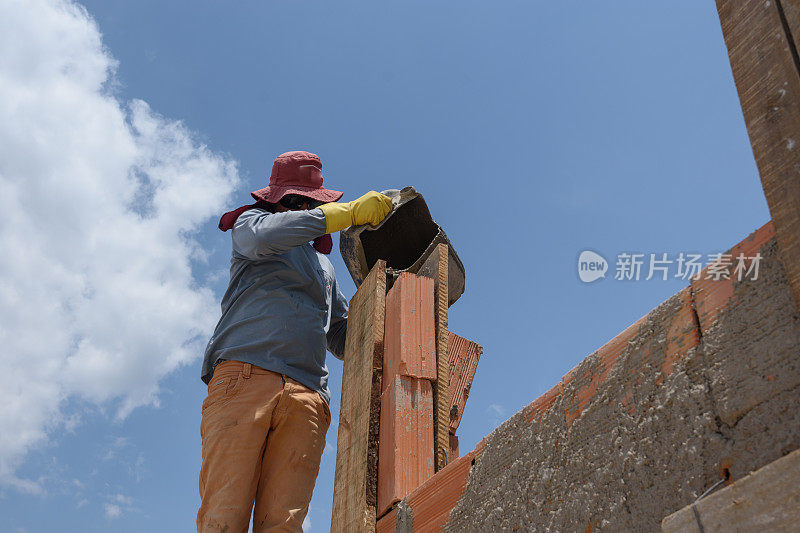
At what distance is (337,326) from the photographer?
10.3 feet

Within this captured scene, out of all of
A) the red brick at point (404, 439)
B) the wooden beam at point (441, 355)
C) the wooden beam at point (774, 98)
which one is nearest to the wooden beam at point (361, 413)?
the red brick at point (404, 439)

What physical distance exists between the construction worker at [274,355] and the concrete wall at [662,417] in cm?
98

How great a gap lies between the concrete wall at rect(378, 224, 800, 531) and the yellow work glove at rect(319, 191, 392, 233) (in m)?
1.37

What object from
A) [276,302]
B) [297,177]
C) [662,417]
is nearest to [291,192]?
[297,177]

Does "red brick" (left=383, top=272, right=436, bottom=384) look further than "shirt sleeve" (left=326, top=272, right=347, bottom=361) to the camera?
No

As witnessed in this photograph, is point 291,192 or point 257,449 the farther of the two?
point 291,192

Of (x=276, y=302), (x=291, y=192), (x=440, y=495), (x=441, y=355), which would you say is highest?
(x=291, y=192)

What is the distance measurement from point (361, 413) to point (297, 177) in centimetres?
115

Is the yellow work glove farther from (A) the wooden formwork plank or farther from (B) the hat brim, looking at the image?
(A) the wooden formwork plank

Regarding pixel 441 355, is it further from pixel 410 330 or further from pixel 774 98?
pixel 774 98

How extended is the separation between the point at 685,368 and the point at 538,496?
1.54 ft

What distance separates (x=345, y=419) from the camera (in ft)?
8.62

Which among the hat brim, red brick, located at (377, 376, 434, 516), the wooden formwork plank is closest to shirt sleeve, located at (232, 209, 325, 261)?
the hat brim

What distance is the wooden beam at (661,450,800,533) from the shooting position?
34.7 inches
